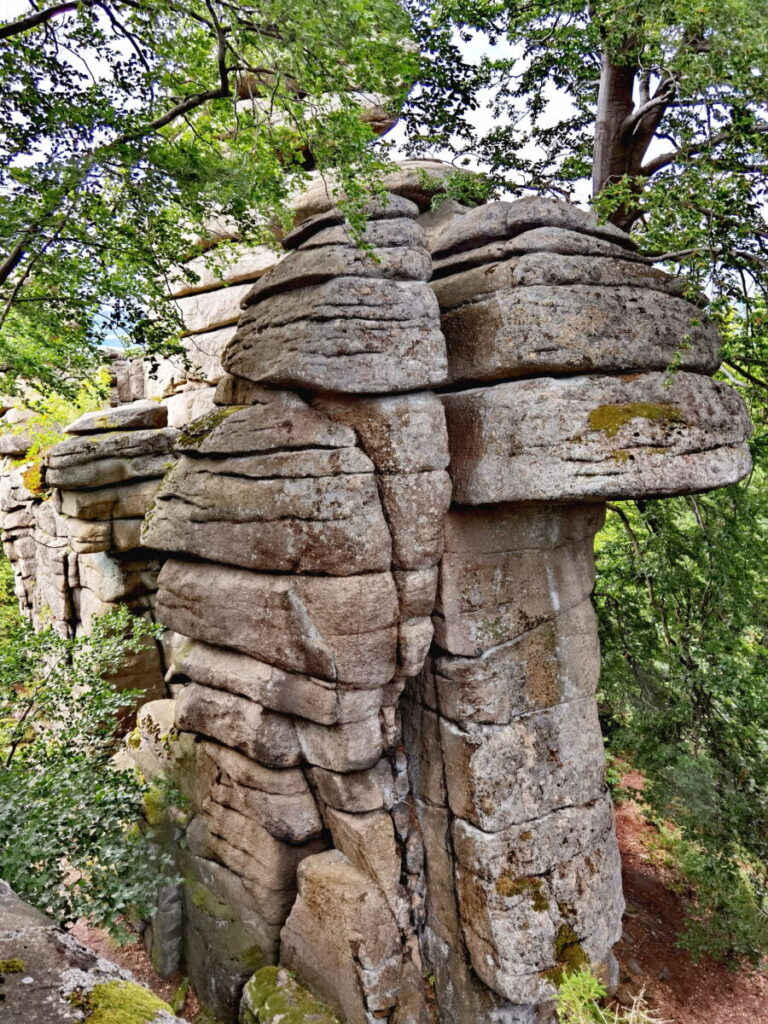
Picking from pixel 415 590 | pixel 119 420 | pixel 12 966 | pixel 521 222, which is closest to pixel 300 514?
pixel 415 590

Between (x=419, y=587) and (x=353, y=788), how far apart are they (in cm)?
242

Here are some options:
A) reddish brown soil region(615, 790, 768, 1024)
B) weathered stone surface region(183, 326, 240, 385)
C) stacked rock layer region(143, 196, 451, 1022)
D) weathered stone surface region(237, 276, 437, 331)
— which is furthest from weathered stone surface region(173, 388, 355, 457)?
reddish brown soil region(615, 790, 768, 1024)

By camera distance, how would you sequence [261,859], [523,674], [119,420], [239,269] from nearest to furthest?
[523,674]
[261,859]
[239,269]
[119,420]

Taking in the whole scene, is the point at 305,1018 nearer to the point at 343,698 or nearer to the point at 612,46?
the point at 343,698

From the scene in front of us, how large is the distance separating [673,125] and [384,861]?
10520 mm

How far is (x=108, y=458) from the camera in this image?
11.6m

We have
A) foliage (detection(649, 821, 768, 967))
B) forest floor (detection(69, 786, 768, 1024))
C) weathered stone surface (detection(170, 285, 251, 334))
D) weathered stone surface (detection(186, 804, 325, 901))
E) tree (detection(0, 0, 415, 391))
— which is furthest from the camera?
weathered stone surface (detection(170, 285, 251, 334))

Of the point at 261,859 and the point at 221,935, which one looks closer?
the point at 261,859

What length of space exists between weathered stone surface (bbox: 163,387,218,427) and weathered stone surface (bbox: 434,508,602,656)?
6488 millimetres

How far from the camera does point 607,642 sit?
10406 millimetres

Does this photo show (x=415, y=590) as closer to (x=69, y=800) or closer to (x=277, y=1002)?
(x=69, y=800)

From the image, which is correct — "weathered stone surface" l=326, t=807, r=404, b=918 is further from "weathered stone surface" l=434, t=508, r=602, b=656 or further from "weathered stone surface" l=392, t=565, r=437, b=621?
"weathered stone surface" l=392, t=565, r=437, b=621

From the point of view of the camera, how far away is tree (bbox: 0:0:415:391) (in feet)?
17.5

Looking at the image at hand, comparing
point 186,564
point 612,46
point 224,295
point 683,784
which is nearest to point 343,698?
point 186,564
